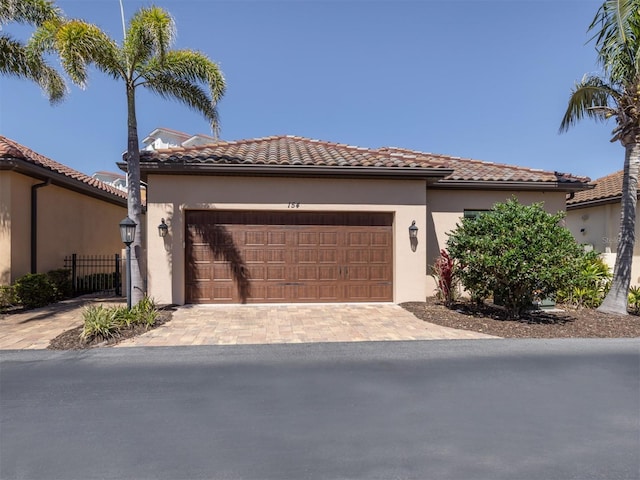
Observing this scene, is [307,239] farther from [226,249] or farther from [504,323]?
[504,323]

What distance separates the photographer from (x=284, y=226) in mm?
9961

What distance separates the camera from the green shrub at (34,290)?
9508 mm

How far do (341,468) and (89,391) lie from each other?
341 centimetres

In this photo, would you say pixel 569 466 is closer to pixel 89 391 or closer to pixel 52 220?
pixel 89 391

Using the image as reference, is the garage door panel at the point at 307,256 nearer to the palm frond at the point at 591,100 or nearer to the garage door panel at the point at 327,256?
the garage door panel at the point at 327,256

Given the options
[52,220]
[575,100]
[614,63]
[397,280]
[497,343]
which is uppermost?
[614,63]

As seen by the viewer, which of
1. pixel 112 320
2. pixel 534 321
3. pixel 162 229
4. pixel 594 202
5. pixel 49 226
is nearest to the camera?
pixel 112 320

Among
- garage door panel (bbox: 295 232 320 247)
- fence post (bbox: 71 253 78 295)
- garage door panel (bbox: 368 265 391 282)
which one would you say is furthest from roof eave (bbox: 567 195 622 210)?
fence post (bbox: 71 253 78 295)

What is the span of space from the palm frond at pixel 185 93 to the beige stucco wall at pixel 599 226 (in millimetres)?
14970

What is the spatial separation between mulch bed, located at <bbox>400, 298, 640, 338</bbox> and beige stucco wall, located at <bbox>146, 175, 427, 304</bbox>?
1.54 metres

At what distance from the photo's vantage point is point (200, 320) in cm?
801

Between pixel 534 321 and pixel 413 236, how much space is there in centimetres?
368

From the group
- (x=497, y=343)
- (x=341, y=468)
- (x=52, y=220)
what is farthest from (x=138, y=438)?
(x=52, y=220)

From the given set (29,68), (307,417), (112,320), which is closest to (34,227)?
(29,68)
